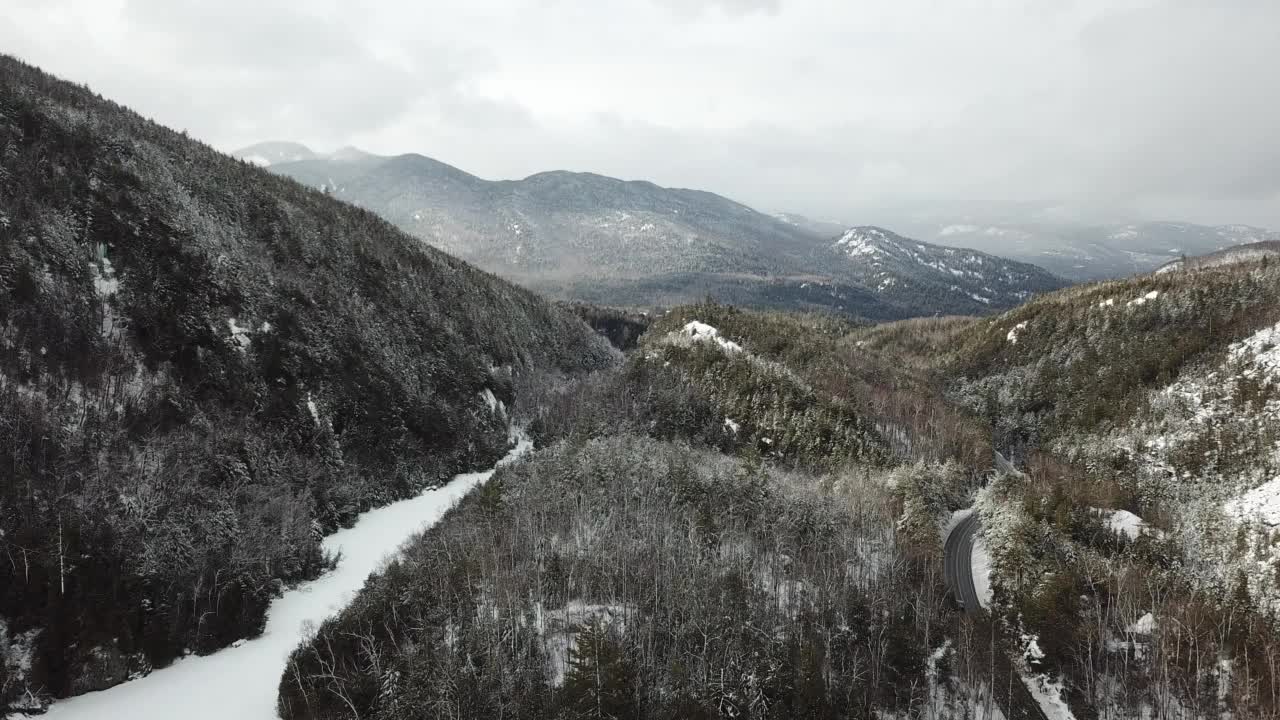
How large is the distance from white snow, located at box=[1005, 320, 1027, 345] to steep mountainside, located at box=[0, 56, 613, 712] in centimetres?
9313

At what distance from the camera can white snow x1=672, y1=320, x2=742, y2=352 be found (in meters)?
104

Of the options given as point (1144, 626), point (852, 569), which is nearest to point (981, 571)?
point (852, 569)

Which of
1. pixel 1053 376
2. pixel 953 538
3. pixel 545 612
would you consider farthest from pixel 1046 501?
pixel 1053 376

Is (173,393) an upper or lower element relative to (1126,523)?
upper

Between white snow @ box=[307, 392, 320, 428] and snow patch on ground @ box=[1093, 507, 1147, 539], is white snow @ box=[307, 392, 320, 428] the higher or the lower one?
the higher one

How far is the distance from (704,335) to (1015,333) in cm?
5791

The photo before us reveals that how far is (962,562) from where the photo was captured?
167 feet

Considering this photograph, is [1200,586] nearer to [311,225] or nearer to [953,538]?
[953,538]

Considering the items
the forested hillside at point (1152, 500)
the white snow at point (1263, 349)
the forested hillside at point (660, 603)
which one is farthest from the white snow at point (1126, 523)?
the white snow at point (1263, 349)

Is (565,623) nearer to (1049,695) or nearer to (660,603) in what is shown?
(660,603)

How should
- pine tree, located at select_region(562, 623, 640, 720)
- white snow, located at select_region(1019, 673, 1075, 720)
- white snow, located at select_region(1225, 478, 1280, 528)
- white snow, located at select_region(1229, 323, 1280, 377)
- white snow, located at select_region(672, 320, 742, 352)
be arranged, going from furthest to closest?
white snow, located at select_region(672, 320, 742, 352) → white snow, located at select_region(1229, 323, 1280, 377) → white snow, located at select_region(1225, 478, 1280, 528) → white snow, located at select_region(1019, 673, 1075, 720) → pine tree, located at select_region(562, 623, 640, 720)

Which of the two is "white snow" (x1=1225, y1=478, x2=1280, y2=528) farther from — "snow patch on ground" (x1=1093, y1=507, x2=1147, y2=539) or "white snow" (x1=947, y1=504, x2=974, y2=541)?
"white snow" (x1=947, y1=504, x2=974, y2=541)

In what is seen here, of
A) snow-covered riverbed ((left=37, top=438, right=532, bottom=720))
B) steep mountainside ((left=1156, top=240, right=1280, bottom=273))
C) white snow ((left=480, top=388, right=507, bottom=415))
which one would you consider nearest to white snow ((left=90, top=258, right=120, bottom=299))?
snow-covered riverbed ((left=37, top=438, right=532, bottom=720))

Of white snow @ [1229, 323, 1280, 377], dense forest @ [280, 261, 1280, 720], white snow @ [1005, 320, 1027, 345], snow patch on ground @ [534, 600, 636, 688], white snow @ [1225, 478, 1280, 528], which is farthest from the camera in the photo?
white snow @ [1005, 320, 1027, 345]
